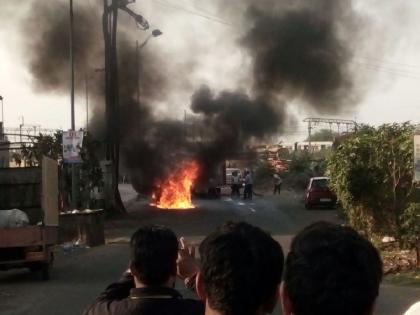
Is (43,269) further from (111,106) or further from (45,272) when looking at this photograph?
(111,106)

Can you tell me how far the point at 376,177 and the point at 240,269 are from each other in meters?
11.4

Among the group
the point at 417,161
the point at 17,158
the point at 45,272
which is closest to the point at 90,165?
the point at 17,158

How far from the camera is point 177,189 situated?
3284 cm

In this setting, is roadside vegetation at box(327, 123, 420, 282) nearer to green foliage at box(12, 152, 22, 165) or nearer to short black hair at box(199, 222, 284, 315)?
short black hair at box(199, 222, 284, 315)

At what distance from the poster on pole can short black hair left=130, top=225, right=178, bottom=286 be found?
14317 millimetres

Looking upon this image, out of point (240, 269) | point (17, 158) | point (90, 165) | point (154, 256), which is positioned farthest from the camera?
point (90, 165)

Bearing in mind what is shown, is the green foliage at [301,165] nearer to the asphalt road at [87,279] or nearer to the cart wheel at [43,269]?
the asphalt road at [87,279]

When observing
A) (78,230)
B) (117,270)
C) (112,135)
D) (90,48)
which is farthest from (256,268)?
(90,48)

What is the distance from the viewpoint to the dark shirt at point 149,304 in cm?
266

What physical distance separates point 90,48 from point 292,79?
359 inches

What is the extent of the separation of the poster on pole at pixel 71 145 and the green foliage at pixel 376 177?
645cm

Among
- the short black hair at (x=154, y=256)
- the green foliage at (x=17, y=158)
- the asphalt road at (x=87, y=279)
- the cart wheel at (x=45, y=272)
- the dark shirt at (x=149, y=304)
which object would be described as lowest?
the asphalt road at (x=87, y=279)

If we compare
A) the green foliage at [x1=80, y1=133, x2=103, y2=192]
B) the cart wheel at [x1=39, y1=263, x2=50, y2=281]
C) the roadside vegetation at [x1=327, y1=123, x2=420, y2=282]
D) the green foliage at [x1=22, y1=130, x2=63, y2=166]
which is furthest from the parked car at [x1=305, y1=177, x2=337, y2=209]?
the cart wheel at [x1=39, y1=263, x2=50, y2=281]

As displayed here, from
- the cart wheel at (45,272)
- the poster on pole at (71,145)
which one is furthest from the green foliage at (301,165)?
the cart wheel at (45,272)
